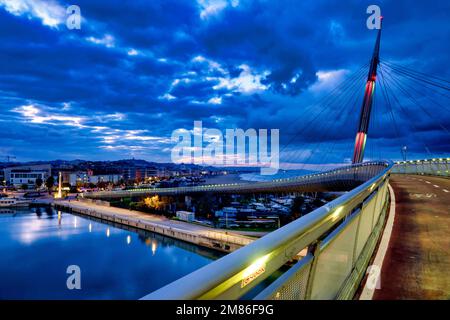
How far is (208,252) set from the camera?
33312mm

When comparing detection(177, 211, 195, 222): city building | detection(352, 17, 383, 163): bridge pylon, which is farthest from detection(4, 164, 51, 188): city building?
detection(352, 17, 383, 163): bridge pylon

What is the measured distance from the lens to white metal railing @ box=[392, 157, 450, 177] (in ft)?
91.2

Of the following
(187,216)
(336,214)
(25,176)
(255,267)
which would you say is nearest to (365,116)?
(187,216)

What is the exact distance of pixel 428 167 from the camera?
1299 inches

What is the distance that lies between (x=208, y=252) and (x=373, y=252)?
30.9 metres

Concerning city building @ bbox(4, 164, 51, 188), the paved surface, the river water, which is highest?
the paved surface

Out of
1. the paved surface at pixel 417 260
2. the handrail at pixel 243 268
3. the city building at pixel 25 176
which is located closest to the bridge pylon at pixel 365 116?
the paved surface at pixel 417 260

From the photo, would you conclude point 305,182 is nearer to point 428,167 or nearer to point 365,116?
point 365,116

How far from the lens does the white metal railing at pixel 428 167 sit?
27.8 m

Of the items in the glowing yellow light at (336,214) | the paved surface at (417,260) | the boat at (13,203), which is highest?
the glowing yellow light at (336,214)

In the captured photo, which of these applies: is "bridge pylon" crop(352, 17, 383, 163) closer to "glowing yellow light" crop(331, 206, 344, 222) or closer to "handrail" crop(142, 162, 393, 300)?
"glowing yellow light" crop(331, 206, 344, 222)

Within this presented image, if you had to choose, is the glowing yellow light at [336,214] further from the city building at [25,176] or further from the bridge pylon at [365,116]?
the city building at [25,176]

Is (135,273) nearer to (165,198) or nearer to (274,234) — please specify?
(274,234)
